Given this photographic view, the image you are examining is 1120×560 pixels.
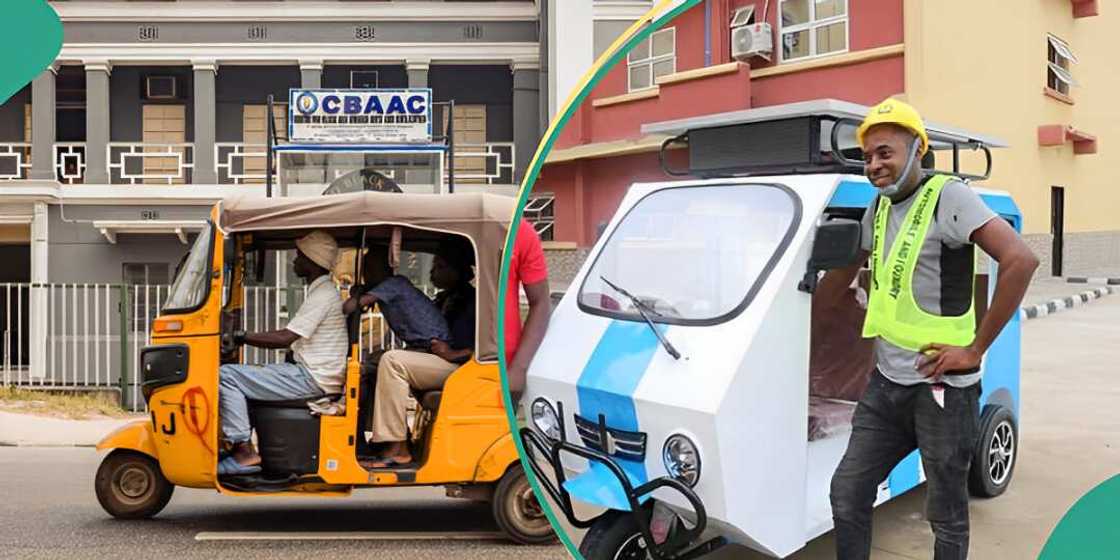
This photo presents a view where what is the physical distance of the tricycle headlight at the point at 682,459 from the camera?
0.93m

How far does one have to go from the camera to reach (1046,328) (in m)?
1.01

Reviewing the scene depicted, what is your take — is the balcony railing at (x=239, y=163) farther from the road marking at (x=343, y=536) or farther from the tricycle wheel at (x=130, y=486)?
the road marking at (x=343, y=536)

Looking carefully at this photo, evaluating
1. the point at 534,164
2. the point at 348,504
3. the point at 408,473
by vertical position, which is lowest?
the point at 348,504

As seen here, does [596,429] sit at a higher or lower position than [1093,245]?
lower

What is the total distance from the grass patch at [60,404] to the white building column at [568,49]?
7.96m

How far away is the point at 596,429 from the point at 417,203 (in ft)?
9.87

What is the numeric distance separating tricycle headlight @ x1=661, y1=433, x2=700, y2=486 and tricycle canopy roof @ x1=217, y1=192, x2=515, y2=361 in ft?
8.99

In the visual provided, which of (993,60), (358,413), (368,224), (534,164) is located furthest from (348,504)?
(993,60)

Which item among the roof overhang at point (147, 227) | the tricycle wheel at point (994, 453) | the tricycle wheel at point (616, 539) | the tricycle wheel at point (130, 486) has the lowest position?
the tricycle wheel at point (130, 486)

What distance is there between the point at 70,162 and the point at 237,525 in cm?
1085

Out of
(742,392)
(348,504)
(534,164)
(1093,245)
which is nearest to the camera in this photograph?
(742,392)

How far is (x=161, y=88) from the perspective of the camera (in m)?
14.2

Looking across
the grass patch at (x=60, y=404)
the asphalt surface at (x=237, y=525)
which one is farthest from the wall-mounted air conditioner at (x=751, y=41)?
the grass patch at (x=60, y=404)

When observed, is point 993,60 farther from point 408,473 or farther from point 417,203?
point 408,473
